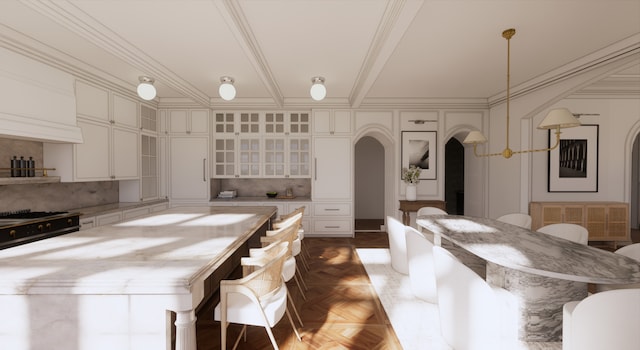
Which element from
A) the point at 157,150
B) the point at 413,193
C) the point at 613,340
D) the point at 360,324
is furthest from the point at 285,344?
the point at 157,150

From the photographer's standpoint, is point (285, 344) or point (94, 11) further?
point (94, 11)

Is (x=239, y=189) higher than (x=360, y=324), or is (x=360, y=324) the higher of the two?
(x=239, y=189)

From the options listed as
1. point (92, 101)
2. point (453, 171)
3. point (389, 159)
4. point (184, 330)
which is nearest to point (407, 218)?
point (389, 159)

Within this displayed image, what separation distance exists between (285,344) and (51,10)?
3596 mm

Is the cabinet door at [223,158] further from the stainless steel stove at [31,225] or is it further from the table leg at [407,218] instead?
the table leg at [407,218]

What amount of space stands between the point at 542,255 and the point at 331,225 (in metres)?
4.18

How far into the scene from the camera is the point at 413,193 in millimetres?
5727

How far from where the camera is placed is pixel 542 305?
217 centimetres

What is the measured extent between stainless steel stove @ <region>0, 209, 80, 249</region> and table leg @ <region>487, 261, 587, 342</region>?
4.80 m

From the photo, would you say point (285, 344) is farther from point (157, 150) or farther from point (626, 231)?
point (626, 231)

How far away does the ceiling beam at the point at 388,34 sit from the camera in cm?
242

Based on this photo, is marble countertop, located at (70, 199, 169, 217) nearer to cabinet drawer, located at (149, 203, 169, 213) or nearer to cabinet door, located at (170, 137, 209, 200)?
cabinet drawer, located at (149, 203, 169, 213)

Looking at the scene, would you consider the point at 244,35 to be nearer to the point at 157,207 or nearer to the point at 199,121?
the point at 199,121

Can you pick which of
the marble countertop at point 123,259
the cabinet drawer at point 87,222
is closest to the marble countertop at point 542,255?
the marble countertop at point 123,259
